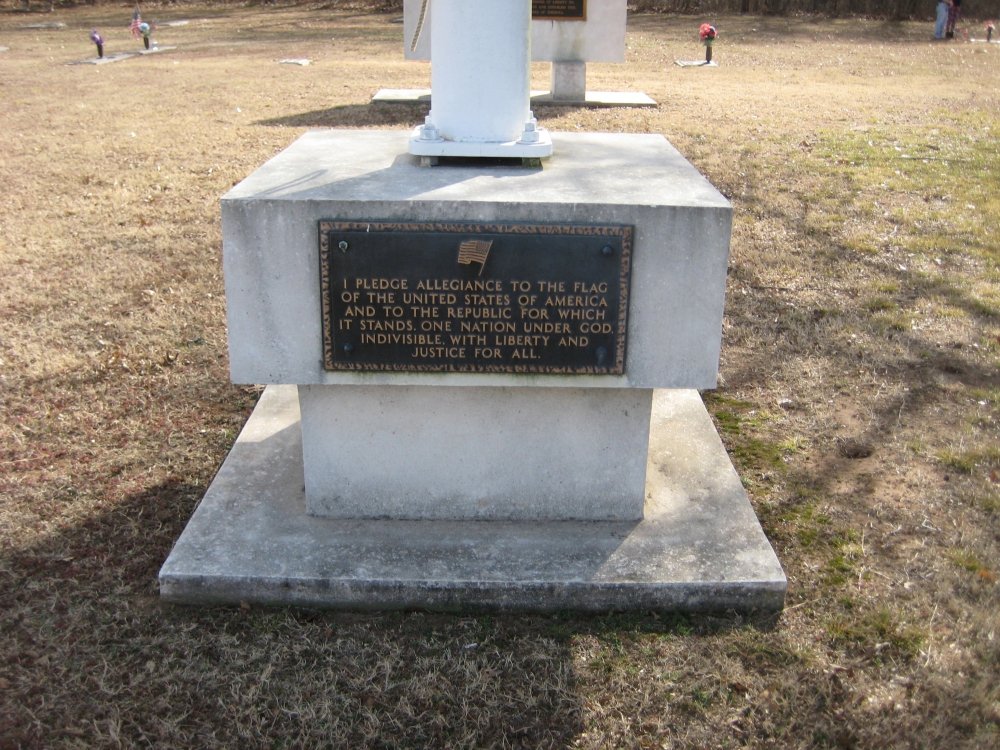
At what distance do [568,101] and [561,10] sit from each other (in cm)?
111

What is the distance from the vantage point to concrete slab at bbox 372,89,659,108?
37.6ft

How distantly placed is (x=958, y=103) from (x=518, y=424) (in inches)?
451

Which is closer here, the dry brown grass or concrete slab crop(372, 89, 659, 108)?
the dry brown grass

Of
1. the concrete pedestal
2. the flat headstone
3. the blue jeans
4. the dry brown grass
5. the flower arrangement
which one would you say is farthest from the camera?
the blue jeans

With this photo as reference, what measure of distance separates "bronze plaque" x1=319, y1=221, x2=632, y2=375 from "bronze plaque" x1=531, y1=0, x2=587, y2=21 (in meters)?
9.31

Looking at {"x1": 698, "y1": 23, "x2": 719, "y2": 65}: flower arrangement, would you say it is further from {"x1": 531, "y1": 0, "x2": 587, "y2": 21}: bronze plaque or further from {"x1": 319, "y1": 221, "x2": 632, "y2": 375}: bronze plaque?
{"x1": 319, "y1": 221, "x2": 632, "y2": 375}: bronze plaque

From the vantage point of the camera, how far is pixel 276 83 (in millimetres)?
13211

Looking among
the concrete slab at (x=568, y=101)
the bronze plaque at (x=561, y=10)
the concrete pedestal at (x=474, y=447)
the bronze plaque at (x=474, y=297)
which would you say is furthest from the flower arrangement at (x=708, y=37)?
the bronze plaque at (x=474, y=297)

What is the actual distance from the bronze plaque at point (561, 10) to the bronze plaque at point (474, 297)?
30.5 feet

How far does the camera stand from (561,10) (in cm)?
1145

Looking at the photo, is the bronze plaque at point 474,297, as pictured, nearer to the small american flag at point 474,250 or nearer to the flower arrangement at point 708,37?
the small american flag at point 474,250

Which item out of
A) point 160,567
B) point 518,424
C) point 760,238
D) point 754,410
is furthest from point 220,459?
point 760,238

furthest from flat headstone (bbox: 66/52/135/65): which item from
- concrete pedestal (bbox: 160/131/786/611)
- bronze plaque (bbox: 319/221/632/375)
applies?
bronze plaque (bbox: 319/221/632/375)

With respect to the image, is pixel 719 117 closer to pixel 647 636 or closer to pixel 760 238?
pixel 760 238
